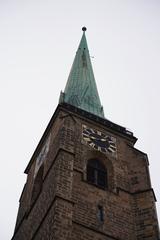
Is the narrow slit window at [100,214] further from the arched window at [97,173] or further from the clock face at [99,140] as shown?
the clock face at [99,140]

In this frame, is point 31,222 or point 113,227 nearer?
point 113,227

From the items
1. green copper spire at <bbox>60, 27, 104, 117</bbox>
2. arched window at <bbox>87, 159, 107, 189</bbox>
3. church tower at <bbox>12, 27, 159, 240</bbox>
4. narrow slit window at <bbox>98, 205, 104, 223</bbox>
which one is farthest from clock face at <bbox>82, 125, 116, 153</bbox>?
narrow slit window at <bbox>98, 205, 104, 223</bbox>

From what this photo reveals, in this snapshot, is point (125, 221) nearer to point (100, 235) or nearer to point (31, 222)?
point (100, 235)

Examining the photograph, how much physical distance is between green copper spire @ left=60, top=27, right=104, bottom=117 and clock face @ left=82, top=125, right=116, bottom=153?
398 centimetres

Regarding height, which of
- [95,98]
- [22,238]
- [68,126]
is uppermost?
[95,98]

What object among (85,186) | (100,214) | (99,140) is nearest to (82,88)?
(99,140)

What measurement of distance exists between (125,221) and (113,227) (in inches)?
34.7

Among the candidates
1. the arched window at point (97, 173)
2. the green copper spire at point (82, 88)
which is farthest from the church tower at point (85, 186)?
the green copper spire at point (82, 88)

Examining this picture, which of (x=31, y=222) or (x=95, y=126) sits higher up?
(x=95, y=126)

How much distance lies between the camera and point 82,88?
32.5 meters

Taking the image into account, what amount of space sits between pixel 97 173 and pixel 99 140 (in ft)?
7.93

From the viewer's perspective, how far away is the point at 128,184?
77.5 ft

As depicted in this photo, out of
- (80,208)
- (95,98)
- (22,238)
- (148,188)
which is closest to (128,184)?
(148,188)

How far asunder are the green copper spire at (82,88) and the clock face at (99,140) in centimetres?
398
